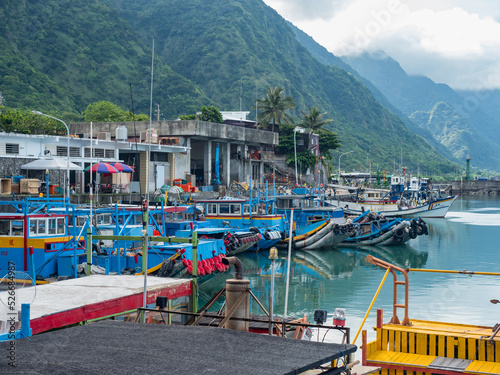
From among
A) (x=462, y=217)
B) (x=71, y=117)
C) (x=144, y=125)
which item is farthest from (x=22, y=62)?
(x=462, y=217)

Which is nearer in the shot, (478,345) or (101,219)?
(478,345)

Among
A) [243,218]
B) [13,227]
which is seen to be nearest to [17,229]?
[13,227]

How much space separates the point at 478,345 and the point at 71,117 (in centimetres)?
8717

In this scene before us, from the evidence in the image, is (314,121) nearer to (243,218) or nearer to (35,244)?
(243,218)

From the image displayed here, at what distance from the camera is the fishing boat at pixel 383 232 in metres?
51.6

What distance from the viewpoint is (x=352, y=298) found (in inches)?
1208

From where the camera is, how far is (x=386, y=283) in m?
33.8

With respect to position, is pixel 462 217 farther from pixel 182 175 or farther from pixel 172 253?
pixel 172 253

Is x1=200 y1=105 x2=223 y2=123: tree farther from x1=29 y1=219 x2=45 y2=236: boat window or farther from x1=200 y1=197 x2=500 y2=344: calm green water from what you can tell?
x1=29 y1=219 x2=45 y2=236: boat window

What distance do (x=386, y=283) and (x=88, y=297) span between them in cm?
2337

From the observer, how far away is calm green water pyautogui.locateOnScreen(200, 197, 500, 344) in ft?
88.1

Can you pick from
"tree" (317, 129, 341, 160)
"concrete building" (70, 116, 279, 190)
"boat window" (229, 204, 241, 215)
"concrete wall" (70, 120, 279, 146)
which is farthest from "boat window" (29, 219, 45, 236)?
"tree" (317, 129, 341, 160)

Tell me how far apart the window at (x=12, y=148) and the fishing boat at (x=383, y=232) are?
27.1 metres

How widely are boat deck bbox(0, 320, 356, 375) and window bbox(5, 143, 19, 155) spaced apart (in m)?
38.6
